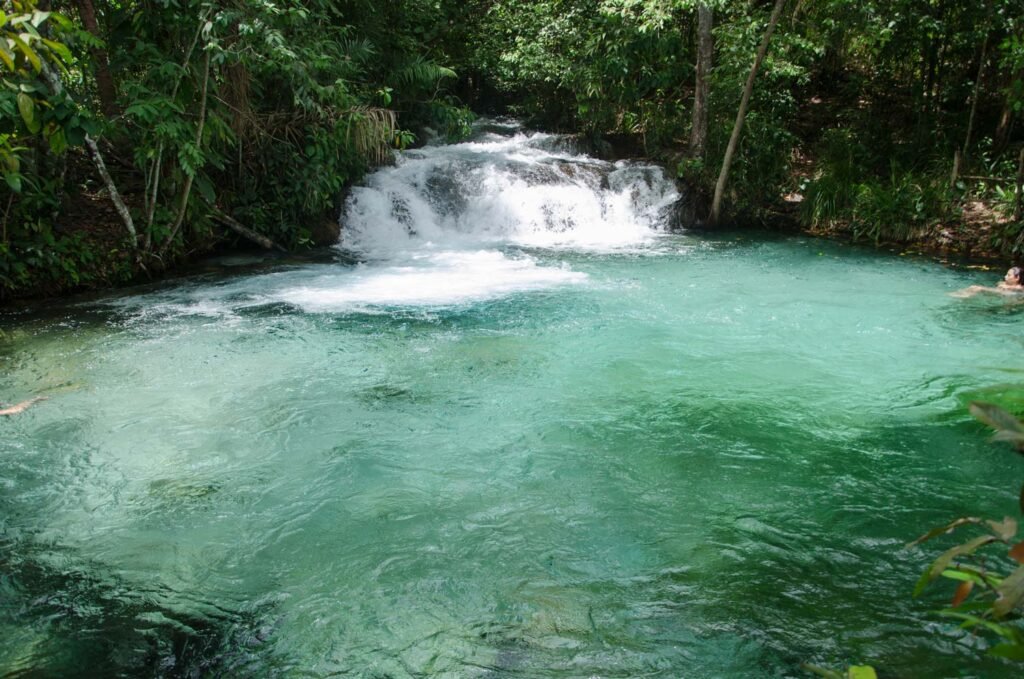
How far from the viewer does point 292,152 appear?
1041 centimetres

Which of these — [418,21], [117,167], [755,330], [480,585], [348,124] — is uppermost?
[418,21]

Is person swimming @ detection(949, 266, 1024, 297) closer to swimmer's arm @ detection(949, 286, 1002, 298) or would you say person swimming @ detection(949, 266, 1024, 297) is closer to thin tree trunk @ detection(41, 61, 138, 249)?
swimmer's arm @ detection(949, 286, 1002, 298)

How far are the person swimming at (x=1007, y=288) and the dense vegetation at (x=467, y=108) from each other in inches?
70.8

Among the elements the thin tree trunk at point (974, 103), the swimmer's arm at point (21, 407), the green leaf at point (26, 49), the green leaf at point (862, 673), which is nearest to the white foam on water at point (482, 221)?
the swimmer's arm at point (21, 407)

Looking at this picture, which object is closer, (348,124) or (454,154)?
(348,124)

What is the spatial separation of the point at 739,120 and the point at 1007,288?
177 inches

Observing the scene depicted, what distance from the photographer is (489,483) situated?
4.37 metres

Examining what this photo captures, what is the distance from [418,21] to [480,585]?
42.8 feet

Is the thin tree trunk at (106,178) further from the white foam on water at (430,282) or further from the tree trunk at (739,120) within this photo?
the tree trunk at (739,120)

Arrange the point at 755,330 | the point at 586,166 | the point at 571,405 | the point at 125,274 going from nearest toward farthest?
the point at 571,405 < the point at 755,330 < the point at 125,274 < the point at 586,166

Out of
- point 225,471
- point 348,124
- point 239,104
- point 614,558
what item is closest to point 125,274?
point 239,104

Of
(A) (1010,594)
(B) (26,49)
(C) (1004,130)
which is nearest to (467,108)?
(C) (1004,130)

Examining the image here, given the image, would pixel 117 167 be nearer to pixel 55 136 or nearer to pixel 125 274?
pixel 125 274

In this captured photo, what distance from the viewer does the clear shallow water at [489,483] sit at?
3.10 metres
